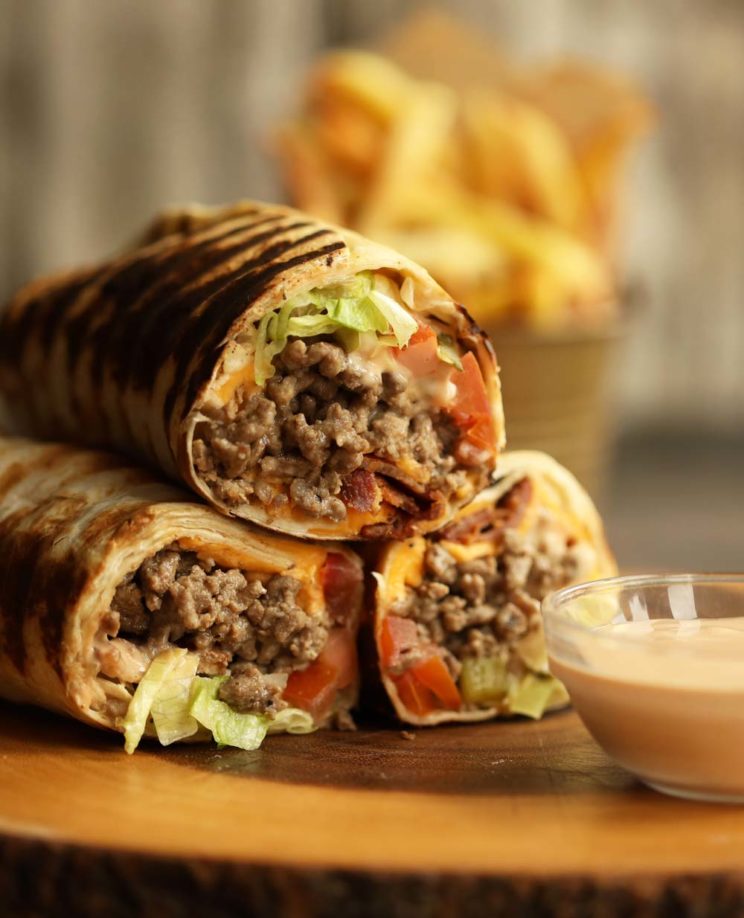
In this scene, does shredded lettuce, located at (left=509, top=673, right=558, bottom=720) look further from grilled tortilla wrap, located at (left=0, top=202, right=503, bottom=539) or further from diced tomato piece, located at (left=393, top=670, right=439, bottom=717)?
grilled tortilla wrap, located at (left=0, top=202, right=503, bottom=539)

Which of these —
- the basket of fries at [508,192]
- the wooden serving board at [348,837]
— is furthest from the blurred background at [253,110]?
the wooden serving board at [348,837]

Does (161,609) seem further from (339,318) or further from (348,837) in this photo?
(348,837)

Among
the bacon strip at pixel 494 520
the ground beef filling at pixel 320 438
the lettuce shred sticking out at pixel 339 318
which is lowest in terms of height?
the bacon strip at pixel 494 520

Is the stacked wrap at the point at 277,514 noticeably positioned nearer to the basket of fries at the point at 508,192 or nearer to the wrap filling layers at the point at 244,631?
the wrap filling layers at the point at 244,631

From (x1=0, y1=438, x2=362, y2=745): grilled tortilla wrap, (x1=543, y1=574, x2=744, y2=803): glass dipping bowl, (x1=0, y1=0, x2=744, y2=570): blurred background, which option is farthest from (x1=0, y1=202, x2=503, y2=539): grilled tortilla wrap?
(x1=0, y1=0, x2=744, y2=570): blurred background

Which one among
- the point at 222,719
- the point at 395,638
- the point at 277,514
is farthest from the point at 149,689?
the point at 395,638
